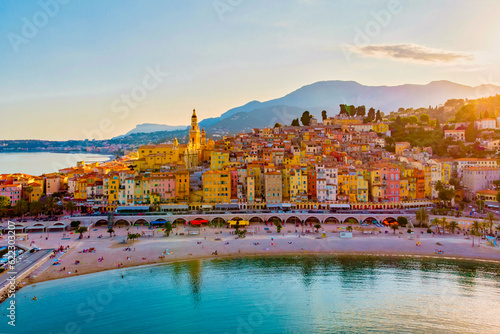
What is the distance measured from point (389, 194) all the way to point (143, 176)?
3344 centimetres

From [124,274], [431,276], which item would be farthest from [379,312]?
[124,274]

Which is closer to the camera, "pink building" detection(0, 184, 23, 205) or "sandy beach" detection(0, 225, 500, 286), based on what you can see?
"sandy beach" detection(0, 225, 500, 286)

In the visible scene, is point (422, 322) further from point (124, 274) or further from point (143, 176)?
point (143, 176)

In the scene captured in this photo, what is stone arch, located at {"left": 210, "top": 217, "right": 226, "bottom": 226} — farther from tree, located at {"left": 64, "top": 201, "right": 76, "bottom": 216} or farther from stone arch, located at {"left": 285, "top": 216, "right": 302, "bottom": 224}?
tree, located at {"left": 64, "top": 201, "right": 76, "bottom": 216}

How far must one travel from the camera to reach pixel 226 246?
39562mm

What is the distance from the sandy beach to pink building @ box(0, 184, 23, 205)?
44.1ft

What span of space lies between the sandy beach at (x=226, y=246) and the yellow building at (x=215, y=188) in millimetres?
8519

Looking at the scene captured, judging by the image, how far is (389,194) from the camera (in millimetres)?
53562

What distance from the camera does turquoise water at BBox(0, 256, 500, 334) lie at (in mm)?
24625

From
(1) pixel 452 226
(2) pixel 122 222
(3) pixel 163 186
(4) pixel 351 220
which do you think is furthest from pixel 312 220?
(2) pixel 122 222

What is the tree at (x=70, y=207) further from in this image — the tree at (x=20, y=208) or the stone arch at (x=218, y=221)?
the stone arch at (x=218, y=221)

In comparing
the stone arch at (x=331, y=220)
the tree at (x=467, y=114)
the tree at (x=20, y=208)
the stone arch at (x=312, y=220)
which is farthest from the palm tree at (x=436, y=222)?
the tree at (x=467, y=114)

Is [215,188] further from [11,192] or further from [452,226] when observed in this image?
[452,226]

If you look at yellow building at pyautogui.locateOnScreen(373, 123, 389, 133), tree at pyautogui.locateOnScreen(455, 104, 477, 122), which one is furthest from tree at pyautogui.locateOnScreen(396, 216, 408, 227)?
tree at pyautogui.locateOnScreen(455, 104, 477, 122)
